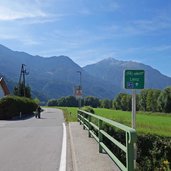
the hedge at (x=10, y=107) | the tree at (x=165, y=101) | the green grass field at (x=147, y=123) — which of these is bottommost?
the green grass field at (x=147, y=123)

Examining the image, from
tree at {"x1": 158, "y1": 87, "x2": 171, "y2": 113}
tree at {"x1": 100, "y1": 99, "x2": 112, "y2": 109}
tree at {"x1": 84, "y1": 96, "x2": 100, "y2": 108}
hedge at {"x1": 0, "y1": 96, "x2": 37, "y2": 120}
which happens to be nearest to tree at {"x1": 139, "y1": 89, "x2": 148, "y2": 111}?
tree at {"x1": 158, "y1": 87, "x2": 171, "y2": 113}

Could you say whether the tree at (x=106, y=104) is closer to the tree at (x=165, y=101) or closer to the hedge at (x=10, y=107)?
the tree at (x=165, y=101)

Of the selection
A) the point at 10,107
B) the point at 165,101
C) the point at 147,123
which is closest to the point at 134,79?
the point at 147,123

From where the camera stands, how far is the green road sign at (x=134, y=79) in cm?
1023

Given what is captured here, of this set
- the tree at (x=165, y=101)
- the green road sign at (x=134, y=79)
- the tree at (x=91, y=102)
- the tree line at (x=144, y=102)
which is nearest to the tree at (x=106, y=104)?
the tree line at (x=144, y=102)

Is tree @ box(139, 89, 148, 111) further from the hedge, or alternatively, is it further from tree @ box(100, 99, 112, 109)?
the hedge

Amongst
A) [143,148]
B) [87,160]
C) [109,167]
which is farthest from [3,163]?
[143,148]

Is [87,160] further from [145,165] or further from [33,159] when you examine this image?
[145,165]

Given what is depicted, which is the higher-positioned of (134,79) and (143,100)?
(143,100)

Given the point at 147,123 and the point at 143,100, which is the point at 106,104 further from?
the point at 147,123

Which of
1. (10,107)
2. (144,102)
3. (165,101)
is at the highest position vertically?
(144,102)

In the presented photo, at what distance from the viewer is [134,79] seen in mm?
10281

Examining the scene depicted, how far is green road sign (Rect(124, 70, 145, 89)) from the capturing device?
10.2m

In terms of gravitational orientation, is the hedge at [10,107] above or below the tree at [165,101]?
below
